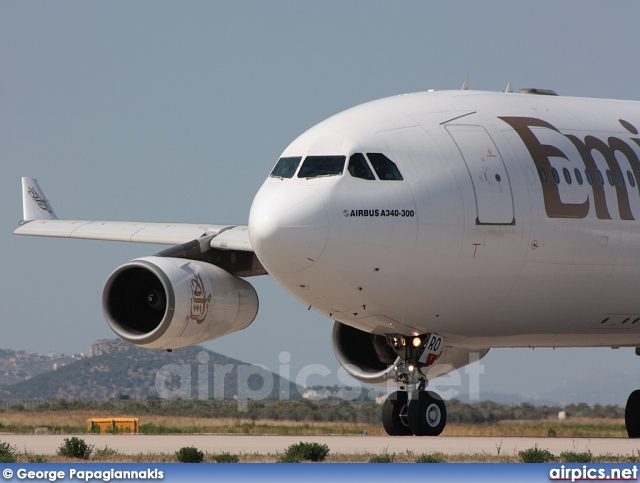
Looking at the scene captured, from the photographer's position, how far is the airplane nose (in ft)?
57.3

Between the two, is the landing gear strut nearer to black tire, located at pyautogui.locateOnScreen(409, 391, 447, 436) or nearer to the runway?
black tire, located at pyautogui.locateOnScreen(409, 391, 447, 436)

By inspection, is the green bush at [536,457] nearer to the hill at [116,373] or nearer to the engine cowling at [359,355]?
the engine cowling at [359,355]

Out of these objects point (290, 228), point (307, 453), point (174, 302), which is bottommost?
point (307, 453)

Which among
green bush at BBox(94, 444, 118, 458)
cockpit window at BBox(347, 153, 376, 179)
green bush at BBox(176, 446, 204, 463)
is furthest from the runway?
cockpit window at BBox(347, 153, 376, 179)

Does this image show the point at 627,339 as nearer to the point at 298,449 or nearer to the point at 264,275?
the point at 264,275

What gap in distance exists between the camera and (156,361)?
5438cm

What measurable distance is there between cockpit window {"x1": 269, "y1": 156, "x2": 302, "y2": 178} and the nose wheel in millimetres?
3776

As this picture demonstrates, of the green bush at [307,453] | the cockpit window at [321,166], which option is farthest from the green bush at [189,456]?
the cockpit window at [321,166]

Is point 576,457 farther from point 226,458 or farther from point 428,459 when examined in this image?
point 226,458

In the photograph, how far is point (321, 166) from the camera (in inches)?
724

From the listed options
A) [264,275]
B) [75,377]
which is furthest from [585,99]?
[75,377]

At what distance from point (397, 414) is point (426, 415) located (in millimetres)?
983

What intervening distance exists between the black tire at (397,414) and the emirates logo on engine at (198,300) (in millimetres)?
3255

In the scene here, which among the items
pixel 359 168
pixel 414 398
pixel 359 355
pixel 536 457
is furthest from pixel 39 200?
pixel 536 457
